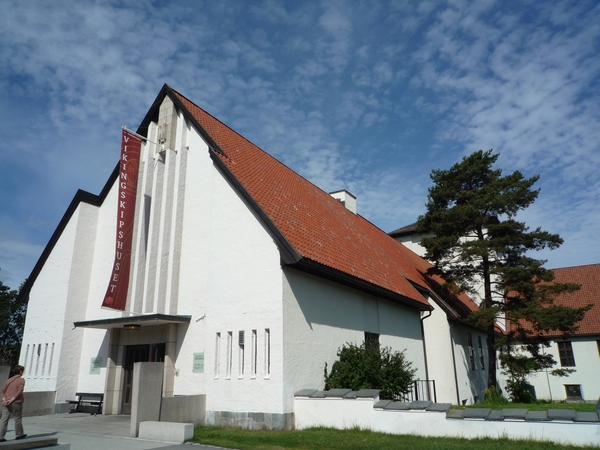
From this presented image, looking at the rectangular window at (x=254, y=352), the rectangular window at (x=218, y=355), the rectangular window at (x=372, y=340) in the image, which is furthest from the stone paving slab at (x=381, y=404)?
the rectangular window at (x=372, y=340)

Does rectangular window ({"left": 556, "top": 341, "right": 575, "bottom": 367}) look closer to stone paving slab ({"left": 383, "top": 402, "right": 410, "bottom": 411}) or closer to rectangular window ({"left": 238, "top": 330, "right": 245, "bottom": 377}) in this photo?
stone paving slab ({"left": 383, "top": 402, "right": 410, "bottom": 411})

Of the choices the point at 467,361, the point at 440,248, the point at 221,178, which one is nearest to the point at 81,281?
the point at 221,178

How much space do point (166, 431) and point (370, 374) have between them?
5369mm

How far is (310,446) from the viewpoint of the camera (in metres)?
8.94

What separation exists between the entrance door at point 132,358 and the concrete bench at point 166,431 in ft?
14.2

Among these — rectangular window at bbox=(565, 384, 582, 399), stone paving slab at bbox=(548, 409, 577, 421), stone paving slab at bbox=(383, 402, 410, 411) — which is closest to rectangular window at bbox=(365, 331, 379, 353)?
stone paving slab at bbox=(383, 402, 410, 411)

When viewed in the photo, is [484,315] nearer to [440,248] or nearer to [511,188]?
[440,248]

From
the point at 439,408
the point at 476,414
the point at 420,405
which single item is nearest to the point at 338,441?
the point at 420,405

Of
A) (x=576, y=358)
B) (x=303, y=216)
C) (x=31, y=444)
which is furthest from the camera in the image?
(x=576, y=358)

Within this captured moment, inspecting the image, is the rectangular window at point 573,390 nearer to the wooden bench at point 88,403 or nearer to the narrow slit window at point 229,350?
the narrow slit window at point 229,350

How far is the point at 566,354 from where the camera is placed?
106 ft

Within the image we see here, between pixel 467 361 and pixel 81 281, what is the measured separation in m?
18.1

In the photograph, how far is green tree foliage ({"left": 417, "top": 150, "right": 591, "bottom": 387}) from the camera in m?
19.1

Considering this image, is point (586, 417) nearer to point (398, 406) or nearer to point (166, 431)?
point (398, 406)
